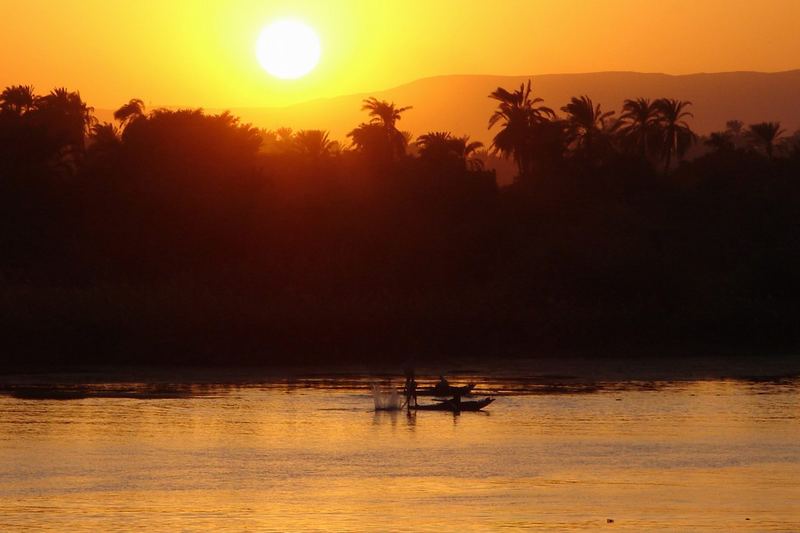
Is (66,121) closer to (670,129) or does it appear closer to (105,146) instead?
(105,146)

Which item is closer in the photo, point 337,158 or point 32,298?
point 32,298

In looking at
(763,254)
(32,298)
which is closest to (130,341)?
(32,298)

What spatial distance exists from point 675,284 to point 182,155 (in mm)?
30003

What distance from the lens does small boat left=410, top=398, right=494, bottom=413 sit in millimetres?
45125

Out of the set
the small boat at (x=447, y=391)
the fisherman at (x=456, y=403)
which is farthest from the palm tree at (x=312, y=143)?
the fisherman at (x=456, y=403)

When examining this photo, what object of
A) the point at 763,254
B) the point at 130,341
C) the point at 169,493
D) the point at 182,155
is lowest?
the point at 169,493

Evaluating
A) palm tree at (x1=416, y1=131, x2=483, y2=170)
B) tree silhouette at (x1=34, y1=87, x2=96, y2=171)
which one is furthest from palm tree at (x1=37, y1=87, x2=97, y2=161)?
palm tree at (x1=416, y1=131, x2=483, y2=170)

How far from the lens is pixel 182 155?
8612cm

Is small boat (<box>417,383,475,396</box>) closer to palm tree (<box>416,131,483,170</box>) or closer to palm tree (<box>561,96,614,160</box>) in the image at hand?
palm tree (<box>416,131,483,170</box>)

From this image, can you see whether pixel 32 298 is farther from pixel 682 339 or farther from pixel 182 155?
pixel 682 339

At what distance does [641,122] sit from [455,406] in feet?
224

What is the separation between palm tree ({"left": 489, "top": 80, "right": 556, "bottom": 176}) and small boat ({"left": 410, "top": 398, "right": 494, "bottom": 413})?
55047 millimetres

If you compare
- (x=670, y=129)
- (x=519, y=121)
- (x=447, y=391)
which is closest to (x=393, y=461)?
(x=447, y=391)

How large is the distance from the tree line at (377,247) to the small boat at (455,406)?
18.3m
